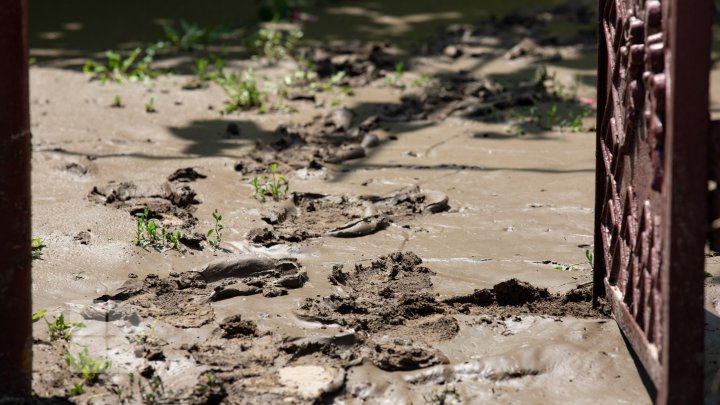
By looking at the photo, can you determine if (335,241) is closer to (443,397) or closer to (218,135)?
(443,397)

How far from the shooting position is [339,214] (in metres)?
5.57

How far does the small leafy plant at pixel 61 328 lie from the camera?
3.87m

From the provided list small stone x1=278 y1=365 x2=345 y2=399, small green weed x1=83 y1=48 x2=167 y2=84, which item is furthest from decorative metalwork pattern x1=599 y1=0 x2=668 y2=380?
small green weed x1=83 y1=48 x2=167 y2=84

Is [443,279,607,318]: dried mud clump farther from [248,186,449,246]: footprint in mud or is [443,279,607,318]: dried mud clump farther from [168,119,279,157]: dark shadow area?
[168,119,279,157]: dark shadow area

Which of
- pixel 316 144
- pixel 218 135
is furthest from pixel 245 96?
pixel 316 144

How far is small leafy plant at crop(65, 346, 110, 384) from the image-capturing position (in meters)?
3.54

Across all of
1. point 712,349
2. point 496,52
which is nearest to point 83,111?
point 496,52

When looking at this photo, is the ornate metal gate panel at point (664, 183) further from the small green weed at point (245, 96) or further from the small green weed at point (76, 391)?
the small green weed at point (245, 96)

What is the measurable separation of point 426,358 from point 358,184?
8.14 feet

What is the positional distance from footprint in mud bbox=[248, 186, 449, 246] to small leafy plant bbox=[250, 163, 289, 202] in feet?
0.29

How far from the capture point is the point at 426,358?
12.2 ft

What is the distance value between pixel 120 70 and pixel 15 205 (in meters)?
5.38

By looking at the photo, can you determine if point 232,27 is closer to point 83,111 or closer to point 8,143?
point 83,111

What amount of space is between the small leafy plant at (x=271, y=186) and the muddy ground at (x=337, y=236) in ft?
0.21
